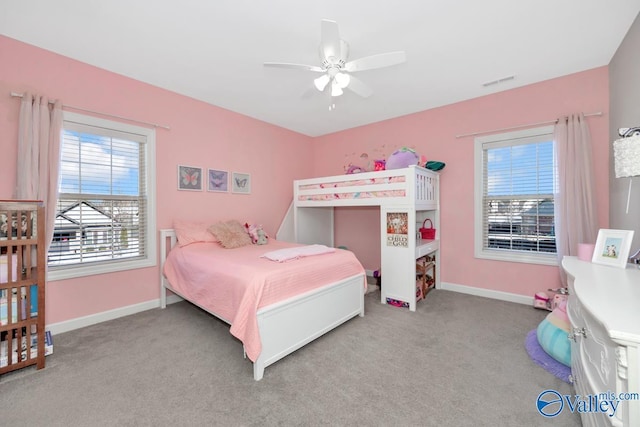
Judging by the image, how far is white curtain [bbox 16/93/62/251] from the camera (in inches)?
88.9

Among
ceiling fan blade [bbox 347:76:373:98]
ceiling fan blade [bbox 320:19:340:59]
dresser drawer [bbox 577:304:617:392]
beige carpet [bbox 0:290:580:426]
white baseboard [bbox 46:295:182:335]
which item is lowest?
beige carpet [bbox 0:290:580:426]

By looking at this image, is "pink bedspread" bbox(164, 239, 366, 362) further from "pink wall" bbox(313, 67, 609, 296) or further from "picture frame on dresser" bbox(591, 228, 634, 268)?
"picture frame on dresser" bbox(591, 228, 634, 268)

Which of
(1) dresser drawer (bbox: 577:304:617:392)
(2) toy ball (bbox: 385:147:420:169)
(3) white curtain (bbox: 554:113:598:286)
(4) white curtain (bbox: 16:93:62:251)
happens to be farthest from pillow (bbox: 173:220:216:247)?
(3) white curtain (bbox: 554:113:598:286)

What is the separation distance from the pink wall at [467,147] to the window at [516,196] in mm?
116

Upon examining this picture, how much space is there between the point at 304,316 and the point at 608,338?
5.79 feet

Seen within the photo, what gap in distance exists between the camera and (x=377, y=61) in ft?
6.69

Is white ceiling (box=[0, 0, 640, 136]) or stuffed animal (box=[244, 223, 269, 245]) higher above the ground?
white ceiling (box=[0, 0, 640, 136])

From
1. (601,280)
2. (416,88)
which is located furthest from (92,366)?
(416,88)

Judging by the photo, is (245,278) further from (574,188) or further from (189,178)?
(574,188)

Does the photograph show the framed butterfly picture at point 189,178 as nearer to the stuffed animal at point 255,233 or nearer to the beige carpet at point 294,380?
the stuffed animal at point 255,233

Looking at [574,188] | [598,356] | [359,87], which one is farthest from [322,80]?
[574,188]

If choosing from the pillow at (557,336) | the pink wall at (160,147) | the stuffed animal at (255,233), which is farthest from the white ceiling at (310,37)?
the pillow at (557,336)

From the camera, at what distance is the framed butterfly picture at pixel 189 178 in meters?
3.36

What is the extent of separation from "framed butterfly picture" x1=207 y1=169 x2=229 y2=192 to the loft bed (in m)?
1.41
